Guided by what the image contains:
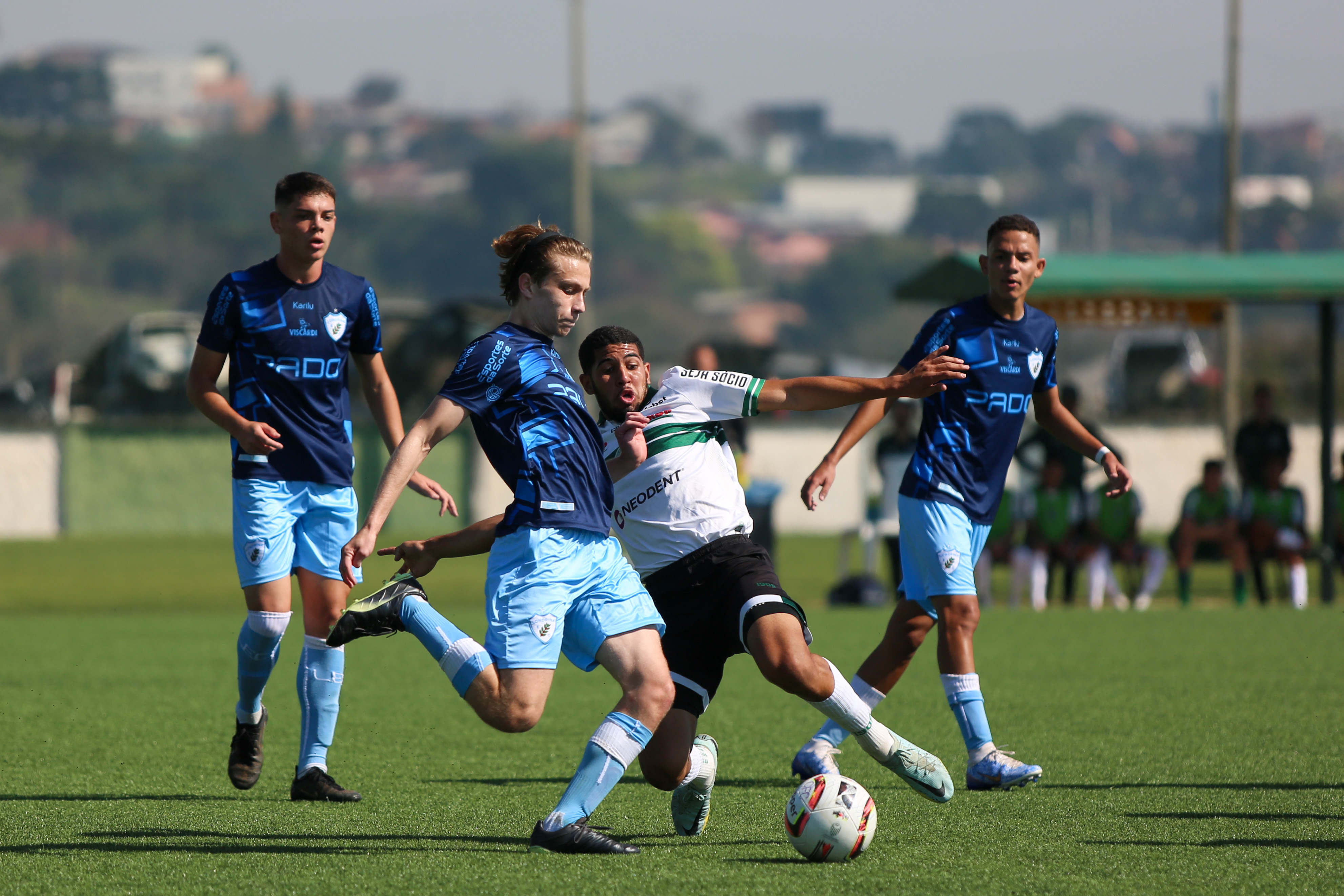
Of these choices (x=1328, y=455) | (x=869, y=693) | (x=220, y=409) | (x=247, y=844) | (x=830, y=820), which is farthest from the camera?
(x=1328, y=455)

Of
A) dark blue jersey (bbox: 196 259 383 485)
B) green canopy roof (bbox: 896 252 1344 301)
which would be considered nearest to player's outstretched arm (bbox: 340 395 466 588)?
dark blue jersey (bbox: 196 259 383 485)

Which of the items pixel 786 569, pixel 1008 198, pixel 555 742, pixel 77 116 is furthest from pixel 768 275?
pixel 555 742

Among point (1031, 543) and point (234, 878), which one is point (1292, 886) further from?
point (1031, 543)

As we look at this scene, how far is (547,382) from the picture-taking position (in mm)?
4992

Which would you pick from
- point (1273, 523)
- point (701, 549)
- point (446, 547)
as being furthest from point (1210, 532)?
point (446, 547)

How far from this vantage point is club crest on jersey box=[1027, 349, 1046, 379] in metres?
6.56

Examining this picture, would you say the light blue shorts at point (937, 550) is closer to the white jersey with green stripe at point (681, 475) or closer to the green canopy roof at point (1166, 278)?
the white jersey with green stripe at point (681, 475)

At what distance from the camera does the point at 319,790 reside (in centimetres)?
599

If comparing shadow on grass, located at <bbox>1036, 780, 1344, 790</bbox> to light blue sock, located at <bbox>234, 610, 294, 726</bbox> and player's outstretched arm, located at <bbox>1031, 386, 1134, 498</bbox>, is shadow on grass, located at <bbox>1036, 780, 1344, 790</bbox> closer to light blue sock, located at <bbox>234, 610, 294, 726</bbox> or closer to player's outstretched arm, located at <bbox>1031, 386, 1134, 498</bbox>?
player's outstretched arm, located at <bbox>1031, 386, 1134, 498</bbox>

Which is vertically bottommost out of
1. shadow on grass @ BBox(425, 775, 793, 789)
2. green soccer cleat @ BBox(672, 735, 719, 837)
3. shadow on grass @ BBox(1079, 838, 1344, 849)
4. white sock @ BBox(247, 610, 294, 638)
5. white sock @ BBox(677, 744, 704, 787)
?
shadow on grass @ BBox(425, 775, 793, 789)

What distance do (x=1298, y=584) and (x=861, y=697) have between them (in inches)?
373

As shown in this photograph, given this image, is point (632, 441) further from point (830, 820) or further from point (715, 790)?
point (715, 790)

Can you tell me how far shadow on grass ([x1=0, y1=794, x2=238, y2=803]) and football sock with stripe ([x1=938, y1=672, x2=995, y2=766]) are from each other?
277cm

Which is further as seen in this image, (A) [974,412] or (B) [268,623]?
(A) [974,412]
